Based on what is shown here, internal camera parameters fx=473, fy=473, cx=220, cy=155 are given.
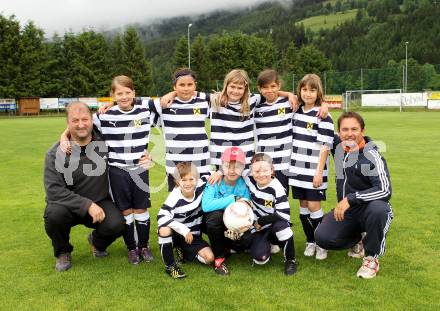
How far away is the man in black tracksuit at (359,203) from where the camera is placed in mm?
3951

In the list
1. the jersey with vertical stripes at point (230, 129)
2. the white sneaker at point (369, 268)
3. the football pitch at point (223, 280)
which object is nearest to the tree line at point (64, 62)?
the football pitch at point (223, 280)

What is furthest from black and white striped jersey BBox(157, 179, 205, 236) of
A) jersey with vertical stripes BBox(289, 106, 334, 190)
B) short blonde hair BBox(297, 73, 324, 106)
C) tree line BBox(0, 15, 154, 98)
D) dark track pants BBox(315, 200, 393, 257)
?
tree line BBox(0, 15, 154, 98)

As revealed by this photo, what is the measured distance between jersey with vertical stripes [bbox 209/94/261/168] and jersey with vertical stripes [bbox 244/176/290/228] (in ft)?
1.36

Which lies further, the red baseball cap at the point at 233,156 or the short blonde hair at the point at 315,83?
the short blonde hair at the point at 315,83

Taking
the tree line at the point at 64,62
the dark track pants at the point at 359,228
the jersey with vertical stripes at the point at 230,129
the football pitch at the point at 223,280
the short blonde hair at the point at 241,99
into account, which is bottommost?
the football pitch at the point at 223,280

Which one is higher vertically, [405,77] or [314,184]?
[405,77]

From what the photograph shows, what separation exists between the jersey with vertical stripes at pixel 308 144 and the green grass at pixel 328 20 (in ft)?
453

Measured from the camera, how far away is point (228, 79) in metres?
4.52

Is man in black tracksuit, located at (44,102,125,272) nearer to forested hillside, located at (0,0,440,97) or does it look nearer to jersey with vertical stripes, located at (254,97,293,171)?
jersey with vertical stripes, located at (254,97,293,171)

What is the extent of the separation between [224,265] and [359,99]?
119ft

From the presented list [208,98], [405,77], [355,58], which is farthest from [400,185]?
[355,58]

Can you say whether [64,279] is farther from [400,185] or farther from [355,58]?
[355,58]

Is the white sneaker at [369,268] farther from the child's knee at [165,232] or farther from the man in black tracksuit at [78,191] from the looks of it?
the man in black tracksuit at [78,191]

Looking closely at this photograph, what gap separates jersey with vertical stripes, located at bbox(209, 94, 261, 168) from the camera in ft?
15.2
